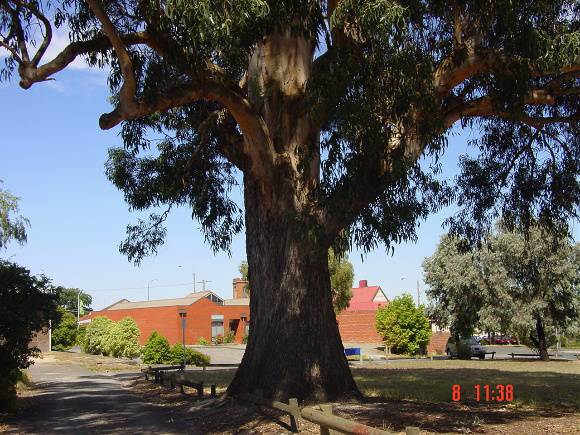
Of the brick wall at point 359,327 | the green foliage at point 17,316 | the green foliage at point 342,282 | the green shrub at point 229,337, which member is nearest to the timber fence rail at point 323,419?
the green foliage at point 17,316

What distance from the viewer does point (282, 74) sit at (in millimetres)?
13680

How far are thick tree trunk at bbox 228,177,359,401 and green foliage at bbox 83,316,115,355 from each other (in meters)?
39.7

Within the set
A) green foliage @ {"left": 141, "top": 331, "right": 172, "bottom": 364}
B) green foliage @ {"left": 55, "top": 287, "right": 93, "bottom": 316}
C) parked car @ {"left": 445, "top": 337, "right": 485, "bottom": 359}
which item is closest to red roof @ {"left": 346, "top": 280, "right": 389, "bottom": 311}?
parked car @ {"left": 445, "top": 337, "right": 485, "bottom": 359}

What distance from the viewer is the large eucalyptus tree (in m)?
11.2

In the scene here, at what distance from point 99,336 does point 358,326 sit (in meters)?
29.1

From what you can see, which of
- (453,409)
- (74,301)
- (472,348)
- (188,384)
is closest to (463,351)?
(472,348)

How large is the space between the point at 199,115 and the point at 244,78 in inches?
84.9

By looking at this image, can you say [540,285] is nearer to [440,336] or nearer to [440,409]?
[440,336]

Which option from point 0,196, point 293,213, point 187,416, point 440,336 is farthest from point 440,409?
point 440,336

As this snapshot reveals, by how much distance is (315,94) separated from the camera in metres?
12.3

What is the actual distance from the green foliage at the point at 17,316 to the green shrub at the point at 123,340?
33212mm

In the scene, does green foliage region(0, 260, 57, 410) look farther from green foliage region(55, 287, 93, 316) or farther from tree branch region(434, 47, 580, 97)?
green foliage region(55, 287, 93, 316)
